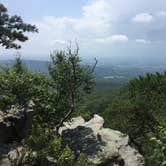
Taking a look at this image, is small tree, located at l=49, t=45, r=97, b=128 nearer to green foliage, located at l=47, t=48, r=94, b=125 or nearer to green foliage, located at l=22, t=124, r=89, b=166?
green foliage, located at l=47, t=48, r=94, b=125

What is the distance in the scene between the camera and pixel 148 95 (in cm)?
7706

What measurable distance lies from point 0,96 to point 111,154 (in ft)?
42.9

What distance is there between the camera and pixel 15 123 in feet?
124

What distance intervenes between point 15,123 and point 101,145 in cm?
909

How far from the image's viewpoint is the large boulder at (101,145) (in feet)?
124

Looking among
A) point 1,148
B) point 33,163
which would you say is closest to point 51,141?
point 33,163

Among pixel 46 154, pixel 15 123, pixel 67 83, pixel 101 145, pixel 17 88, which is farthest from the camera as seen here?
pixel 67 83

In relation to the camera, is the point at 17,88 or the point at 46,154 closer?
the point at 46,154

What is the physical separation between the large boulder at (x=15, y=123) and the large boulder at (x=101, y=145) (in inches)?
187

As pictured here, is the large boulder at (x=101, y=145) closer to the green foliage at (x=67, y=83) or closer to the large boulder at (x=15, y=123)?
the green foliage at (x=67, y=83)

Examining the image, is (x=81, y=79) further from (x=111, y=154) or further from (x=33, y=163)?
(x=33, y=163)

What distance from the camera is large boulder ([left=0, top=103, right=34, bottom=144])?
3666cm

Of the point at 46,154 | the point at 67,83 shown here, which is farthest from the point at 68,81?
the point at 46,154

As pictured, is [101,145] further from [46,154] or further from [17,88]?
[46,154]
